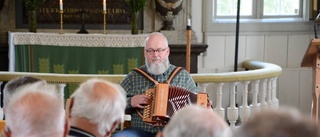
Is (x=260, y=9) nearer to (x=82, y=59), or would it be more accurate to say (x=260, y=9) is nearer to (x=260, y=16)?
(x=260, y=16)

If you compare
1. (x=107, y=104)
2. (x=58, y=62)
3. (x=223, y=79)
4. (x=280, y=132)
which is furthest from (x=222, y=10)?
(x=280, y=132)

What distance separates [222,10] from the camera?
7.78 m

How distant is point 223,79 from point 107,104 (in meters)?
2.69

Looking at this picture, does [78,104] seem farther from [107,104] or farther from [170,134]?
[170,134]

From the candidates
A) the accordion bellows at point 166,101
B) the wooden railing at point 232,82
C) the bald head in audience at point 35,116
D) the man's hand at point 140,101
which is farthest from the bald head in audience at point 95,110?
the wooden railing at point 232,82

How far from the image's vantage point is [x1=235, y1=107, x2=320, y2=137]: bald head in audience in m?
1.20

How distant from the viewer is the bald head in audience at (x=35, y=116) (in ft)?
5.41

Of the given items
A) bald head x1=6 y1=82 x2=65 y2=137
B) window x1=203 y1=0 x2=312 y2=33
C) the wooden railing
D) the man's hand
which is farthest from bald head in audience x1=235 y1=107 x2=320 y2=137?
window x1=203 y1=0 x2=312 y2=33

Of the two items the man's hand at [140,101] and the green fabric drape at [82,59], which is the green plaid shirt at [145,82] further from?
the green fabric drape at [82,59]

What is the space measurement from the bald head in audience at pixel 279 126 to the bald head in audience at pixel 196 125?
0.51 ft

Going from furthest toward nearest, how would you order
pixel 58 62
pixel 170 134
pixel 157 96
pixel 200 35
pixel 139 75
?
1. pixel 200 35
2. pixel 58 62
3. pixel 139 75
4. pixel 157 96
5. pixel 170 134

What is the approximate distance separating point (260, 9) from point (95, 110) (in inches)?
242

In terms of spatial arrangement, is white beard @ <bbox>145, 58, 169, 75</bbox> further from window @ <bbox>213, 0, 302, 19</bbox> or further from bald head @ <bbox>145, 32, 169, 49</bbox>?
window @ <bbox>213, 0, 302, 19</bbox>

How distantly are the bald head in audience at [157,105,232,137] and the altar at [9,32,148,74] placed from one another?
190 inches
